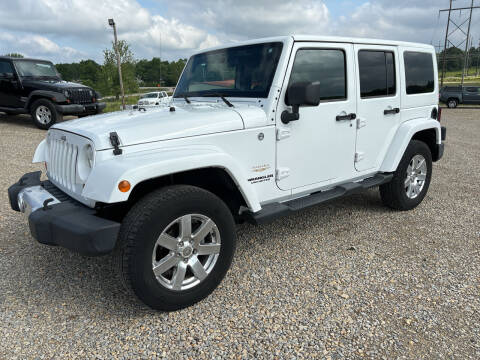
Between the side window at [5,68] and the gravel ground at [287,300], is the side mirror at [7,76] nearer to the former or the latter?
the side window at [5,68]

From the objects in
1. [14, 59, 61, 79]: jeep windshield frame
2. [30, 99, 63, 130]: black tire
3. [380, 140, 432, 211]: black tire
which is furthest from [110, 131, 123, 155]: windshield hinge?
[14, 59, 61, 79]: jeep windshield frame

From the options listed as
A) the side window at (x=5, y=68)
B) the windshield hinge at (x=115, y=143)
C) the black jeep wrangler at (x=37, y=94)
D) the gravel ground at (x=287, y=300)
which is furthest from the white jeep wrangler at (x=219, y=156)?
the side window at (x=5, y=68)

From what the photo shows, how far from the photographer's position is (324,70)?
357cm

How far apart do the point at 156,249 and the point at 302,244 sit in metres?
1.78

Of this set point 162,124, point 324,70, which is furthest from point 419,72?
point 162,124

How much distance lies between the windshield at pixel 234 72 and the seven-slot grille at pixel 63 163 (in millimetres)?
1433

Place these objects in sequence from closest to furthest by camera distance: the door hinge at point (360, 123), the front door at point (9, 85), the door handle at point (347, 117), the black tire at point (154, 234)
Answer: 1. the black tire at point (154, 234)
2. the door handle at point (347, 117)
3. the door hinge at point (360, 123)
4. the front door at point (9, 85)

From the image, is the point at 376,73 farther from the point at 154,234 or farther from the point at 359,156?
the point at 154,234

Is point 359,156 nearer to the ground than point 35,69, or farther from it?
nearer to the ground

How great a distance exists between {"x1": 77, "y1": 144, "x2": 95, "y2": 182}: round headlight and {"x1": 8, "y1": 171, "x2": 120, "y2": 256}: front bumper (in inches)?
9.3

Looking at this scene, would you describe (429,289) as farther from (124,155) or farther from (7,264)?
(7,264)

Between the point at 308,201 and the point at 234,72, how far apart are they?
1408mm

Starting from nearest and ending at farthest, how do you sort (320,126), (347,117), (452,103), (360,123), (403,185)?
(320,126) < (347,117) < (360,123) < (403,185) < (452,103)

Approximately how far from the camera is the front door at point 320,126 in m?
3.29
